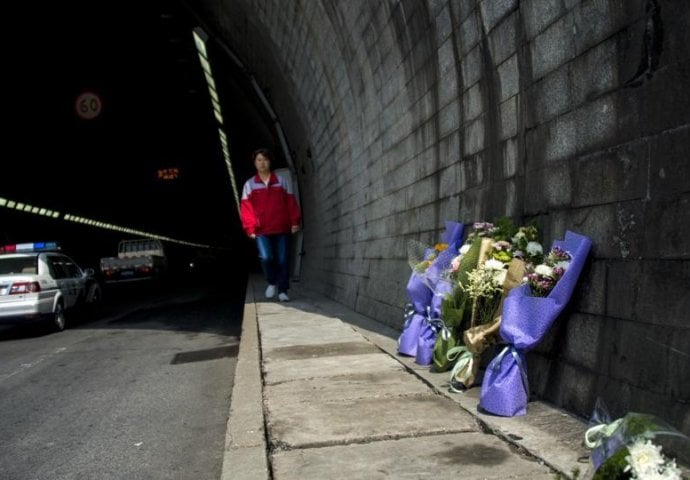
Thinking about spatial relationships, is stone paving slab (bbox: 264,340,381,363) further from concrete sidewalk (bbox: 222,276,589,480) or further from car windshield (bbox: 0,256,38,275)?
car windshield (bbox: 0,256,38,275)

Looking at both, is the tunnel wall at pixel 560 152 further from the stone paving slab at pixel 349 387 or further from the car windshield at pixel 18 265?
the car windshield at pixel 18 265

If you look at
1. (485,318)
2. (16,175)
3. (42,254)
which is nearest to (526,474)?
(485,318)

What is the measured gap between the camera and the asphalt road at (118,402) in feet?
13.8

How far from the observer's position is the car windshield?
11.9m

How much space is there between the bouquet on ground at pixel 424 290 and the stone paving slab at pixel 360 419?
3.20 feet

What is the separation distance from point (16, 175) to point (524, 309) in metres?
26.9

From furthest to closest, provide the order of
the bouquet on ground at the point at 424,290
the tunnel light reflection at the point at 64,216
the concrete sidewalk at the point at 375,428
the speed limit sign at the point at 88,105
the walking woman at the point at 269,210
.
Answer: the tunnel light reflection at the point at 64,216 → the speed limit sign at the point at 88,105 → the walking woman at the point at 269,210 → the bouquet on ground at the point at 424,290 → the concrete sidewalk at the point at 375,428

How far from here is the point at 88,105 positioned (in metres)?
23.6

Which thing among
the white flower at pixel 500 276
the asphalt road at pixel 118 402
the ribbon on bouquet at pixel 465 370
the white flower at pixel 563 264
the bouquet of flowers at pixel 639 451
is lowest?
the asphalt road at pixel 118 402

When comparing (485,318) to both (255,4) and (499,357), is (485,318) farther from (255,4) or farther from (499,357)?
(255,4)

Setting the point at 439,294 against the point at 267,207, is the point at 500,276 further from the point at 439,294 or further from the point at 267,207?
the point at 267,207

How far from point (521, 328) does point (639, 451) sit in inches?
70.9

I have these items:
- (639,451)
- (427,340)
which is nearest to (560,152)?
(427,340)

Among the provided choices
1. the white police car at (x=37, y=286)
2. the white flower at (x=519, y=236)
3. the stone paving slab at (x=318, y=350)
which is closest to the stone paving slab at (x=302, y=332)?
the stone paving slab at (x=318, y=350)
